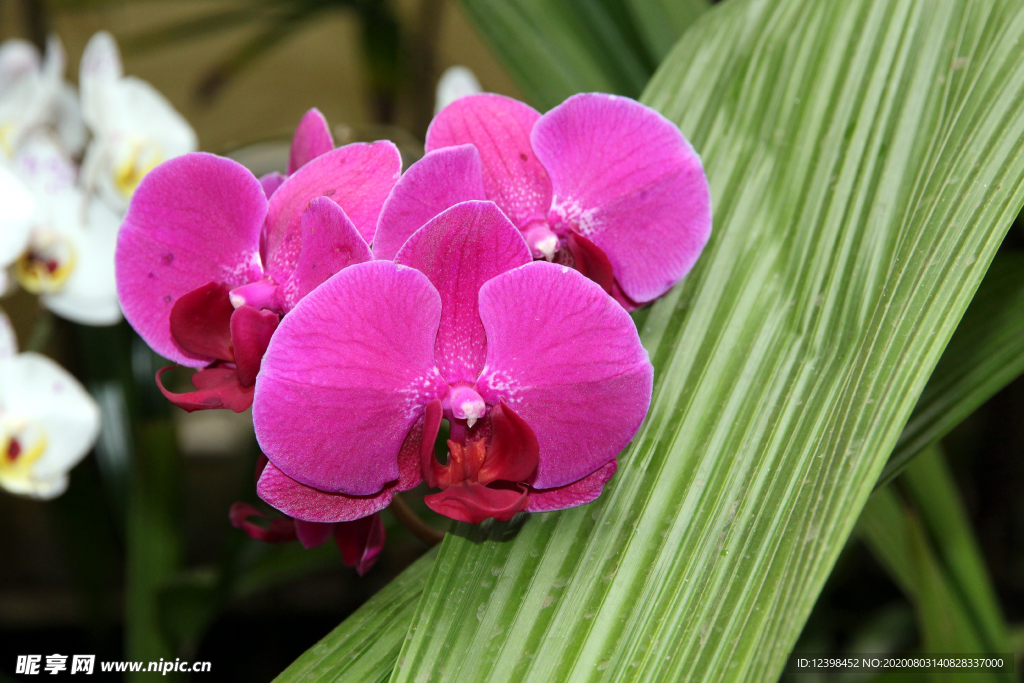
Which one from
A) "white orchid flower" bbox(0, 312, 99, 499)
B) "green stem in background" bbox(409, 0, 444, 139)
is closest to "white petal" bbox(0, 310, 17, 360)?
"white orchid flower" bbox(0, 312, 99, 499)

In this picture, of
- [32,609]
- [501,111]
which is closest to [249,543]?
[501,111]

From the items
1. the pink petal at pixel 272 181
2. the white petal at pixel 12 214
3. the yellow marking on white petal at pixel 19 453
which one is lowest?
the yellow marking on white petal at pixel 19 453

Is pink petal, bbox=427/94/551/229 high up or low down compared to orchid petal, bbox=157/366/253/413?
up

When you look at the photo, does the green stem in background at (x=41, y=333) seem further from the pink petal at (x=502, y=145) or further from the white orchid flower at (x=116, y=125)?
the pink petal at (x=502, y=145)

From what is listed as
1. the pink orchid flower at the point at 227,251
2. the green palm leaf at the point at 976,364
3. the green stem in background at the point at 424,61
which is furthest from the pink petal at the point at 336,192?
the green stem in background at the point at 424,61

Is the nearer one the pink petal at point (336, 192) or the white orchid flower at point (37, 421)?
the pink petal at point (336, 192)

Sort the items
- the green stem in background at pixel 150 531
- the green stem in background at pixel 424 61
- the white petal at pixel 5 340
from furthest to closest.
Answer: the green stem in background at pixel 424 61
the green stem in background at pixel 150 531
the white petal at pixel 5 340

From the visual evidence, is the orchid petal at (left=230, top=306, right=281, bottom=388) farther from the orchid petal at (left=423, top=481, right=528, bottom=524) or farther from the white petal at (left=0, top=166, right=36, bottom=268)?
the white petal at (left=0, top=166, right=36, bottom=268)

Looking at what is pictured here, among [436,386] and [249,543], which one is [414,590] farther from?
[249,543]
